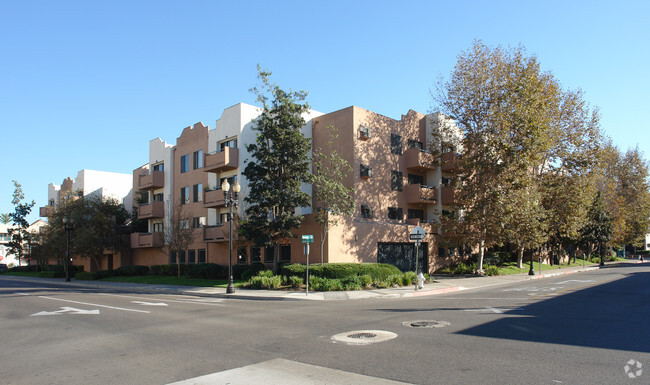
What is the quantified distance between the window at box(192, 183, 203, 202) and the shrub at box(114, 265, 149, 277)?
8.00 metres

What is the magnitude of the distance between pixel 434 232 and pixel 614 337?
28.5 metres

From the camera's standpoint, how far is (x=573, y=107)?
37.8 m

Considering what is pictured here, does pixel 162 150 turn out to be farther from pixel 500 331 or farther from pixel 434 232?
pixel 500 331

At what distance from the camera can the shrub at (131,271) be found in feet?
131

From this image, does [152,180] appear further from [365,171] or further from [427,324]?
[427,324]

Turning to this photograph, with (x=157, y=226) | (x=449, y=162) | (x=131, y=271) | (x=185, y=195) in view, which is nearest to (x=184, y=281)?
(x=185, y=195)

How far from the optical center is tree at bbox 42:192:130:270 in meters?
39.9

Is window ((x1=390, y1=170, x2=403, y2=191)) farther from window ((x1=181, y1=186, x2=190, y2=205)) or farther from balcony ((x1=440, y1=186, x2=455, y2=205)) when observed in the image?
window ((x1=181, y1=186, x2=190, y2=205))

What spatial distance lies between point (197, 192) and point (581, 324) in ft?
109

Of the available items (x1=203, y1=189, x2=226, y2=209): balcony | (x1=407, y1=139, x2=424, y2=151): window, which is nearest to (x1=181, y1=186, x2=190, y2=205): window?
(x1=203, y1=189, x2=226, y2=209): balcony

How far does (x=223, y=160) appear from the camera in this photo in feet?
111

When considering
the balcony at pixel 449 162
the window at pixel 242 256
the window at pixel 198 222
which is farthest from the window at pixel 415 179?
the window at pixel 198 222

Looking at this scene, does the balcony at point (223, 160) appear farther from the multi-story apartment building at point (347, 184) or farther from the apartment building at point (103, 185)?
the apartment building at point (103, 185)

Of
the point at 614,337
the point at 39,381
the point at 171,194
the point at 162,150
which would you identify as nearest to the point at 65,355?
the point at 39,381
